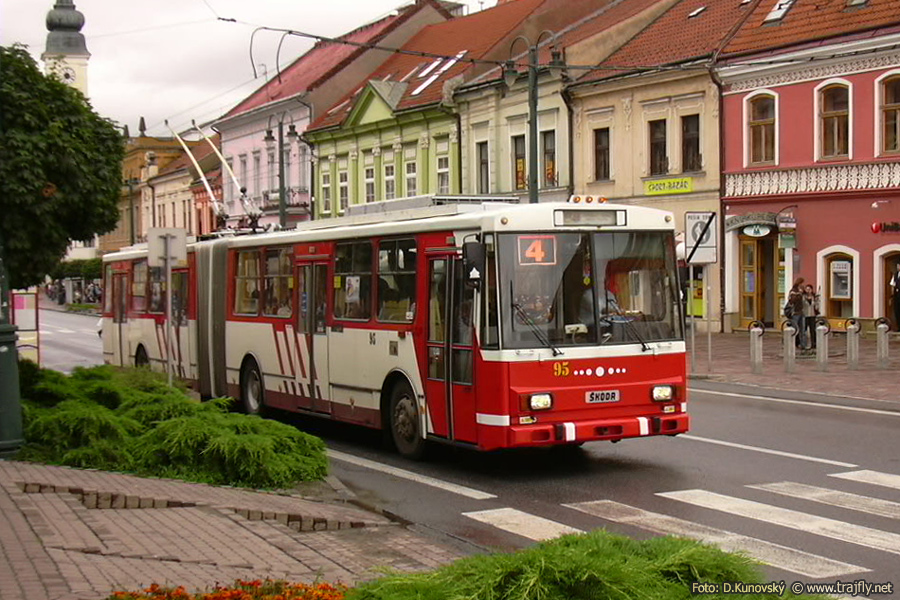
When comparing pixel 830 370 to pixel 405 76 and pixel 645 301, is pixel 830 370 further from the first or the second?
pixel 405 76

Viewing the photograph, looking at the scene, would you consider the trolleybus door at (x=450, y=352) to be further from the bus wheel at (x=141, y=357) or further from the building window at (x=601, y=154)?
the building window at (x=601, y=154)

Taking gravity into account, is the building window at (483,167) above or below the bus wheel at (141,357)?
above

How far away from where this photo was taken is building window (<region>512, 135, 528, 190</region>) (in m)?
44.8

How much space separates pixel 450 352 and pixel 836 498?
3837mm

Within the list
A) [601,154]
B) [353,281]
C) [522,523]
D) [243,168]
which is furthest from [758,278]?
[243,168]

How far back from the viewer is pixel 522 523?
33.2ft

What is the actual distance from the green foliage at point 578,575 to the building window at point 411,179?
152 ft

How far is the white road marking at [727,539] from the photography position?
8.27 meters

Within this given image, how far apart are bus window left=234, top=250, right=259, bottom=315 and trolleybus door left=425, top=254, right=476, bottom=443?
17.6ft

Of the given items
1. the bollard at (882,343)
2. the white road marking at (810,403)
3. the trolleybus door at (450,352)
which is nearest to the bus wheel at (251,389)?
the trolleybus door at (450,352)

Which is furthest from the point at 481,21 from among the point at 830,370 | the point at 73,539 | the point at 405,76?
the point at 73,539

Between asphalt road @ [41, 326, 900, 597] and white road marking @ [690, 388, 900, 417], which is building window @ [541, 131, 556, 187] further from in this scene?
asphalt road @ [41, 326, 900, 597]

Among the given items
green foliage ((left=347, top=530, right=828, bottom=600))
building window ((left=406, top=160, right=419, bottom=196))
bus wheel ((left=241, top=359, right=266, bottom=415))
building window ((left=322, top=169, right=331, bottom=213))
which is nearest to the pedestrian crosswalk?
green foliage ((left=347, top=530, right=828, bottom=600))

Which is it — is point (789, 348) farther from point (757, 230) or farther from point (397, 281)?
point (397, 281)
